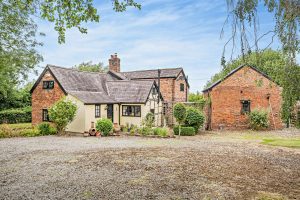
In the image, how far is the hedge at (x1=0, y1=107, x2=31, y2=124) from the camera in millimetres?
30953

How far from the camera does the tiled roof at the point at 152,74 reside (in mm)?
35125

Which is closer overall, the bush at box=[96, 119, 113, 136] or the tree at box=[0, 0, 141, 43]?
the tree at box=[0, 0, 141, 43]

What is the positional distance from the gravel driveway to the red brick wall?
9563 millimetres

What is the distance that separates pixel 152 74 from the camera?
36.9m

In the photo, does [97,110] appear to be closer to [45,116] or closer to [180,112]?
[45,116]

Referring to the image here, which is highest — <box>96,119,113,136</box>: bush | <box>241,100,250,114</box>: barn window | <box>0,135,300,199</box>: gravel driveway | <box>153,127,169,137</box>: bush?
<box>241,100,250,114</box>: barn window

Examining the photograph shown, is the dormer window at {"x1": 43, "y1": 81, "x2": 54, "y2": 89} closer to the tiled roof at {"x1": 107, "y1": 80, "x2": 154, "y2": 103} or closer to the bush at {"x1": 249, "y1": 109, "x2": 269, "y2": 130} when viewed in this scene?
the tiled roof at {"x1": 107, "y1": 80, "x2": 154, "y2": 103}

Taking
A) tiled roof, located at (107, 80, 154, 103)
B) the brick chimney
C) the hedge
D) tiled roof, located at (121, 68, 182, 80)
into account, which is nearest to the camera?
tiled roof, located at (107, 80, 154, 103)

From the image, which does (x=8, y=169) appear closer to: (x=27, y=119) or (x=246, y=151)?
(x=246, y=151)

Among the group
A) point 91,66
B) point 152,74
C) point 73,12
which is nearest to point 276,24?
point 73,12

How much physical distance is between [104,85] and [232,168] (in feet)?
69.5

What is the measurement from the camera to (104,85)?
96.8 ft

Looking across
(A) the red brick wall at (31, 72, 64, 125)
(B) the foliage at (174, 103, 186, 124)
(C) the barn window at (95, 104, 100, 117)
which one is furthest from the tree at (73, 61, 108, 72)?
(B) the foliage at (174, 103, 186, 124)

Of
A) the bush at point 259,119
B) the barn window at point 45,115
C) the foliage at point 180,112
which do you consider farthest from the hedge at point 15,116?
the bush at point 259,119
